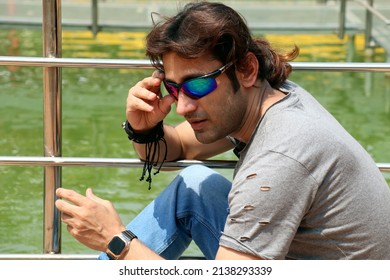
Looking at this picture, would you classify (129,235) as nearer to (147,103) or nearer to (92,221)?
(92,221)

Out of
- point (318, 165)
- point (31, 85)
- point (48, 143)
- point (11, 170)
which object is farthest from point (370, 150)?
point (318, 165)

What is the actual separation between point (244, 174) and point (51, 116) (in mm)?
905

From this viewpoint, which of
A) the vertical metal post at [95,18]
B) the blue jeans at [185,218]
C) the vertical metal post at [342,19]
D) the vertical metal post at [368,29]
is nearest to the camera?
the blue jeans at [185,218]

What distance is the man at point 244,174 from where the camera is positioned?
2.44m

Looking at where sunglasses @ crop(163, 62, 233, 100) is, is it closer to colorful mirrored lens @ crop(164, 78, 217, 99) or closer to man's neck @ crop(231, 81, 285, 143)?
colorful mirrored lens @ crop(164, 78, 217, 99)

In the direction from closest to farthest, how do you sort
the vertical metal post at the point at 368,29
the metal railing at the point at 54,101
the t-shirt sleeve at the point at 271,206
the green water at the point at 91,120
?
1. the t-shirt sleeve at the point at 271,206
2. the metal railing at the point at 54,101
3. the green water at the point at 91,120
4. the vertical metal post at the point at 368,29

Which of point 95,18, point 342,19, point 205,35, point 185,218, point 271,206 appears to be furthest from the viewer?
point 342,19

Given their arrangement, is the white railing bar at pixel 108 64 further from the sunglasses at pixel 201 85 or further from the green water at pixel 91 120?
the green water at pixel 91 120

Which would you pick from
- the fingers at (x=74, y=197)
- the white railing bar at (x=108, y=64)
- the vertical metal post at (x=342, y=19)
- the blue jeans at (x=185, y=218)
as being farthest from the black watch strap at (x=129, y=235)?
the vertical metal post at (x=342, y=19)

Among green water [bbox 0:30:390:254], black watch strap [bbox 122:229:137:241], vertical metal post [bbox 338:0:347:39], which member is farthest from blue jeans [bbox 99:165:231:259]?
vertical metal post [bbox 338:0:347:39]

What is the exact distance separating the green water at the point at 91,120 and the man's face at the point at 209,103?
213cm

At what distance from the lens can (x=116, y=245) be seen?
8.64ft

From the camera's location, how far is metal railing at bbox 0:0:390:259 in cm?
304

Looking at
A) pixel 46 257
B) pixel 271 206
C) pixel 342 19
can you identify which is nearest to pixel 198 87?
pixel 271 206
